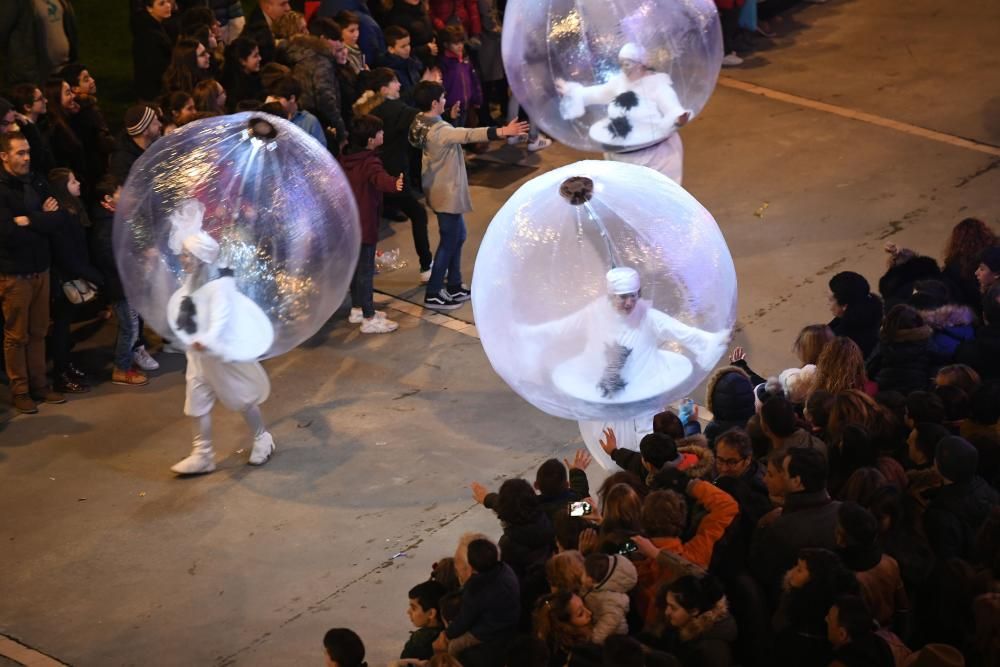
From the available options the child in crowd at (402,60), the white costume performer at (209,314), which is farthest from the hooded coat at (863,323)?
the child in crowd at (402,60)

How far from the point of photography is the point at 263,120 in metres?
7.04

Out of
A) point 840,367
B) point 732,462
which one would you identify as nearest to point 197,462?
point 732,462

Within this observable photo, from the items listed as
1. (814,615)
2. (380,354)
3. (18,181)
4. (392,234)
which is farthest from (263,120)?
(392,234)

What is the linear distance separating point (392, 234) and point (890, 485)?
6136mm

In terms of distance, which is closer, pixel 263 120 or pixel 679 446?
pixel 679 446

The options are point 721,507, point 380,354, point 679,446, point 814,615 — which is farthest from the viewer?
point 380,354

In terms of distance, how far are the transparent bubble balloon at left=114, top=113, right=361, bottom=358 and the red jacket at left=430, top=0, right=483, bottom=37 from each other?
5.60 m

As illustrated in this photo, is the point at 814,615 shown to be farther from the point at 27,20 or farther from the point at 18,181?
the point at 27,20

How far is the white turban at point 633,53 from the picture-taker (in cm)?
828

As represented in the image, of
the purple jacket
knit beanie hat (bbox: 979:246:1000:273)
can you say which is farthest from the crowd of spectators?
the purple jacket

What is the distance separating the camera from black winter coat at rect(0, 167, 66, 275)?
8.53 metres

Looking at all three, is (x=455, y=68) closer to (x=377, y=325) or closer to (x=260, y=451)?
(x=377, y=325)

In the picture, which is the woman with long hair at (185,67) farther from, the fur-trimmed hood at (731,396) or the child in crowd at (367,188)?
the fur-trimmed hood at (731,396)

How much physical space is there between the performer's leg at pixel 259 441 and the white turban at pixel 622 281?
3.05 m
